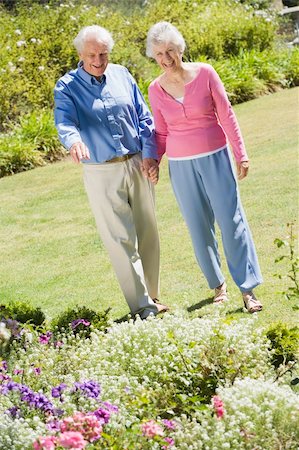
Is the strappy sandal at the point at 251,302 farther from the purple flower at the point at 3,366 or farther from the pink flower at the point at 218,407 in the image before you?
the pink flower at the point at 218,407

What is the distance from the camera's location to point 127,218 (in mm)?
6059

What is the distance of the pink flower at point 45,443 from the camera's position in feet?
11.0

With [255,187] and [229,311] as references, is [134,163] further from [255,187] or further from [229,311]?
[255,187]

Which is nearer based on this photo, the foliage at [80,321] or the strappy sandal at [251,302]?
the foliage at [80,321]

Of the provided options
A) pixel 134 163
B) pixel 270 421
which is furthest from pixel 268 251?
pixel 270 421

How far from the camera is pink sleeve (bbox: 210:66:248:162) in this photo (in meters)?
5.77

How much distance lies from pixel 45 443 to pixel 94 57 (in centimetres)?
285

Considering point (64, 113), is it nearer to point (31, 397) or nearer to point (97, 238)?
point (31, 397)

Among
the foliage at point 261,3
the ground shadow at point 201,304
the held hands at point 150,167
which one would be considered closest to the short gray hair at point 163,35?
the held hands at point 150,167

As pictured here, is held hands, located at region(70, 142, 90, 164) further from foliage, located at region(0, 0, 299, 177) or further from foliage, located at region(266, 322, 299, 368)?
foliage, located at region(0, 0, 299, 177)

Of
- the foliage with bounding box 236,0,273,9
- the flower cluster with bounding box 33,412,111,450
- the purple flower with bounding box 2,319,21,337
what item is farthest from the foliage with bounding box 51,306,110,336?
the foliage with bounding box 236,0,273,9

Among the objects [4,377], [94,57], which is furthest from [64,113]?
[4,377]

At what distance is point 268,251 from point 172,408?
326 cm

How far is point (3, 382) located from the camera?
177 inches
